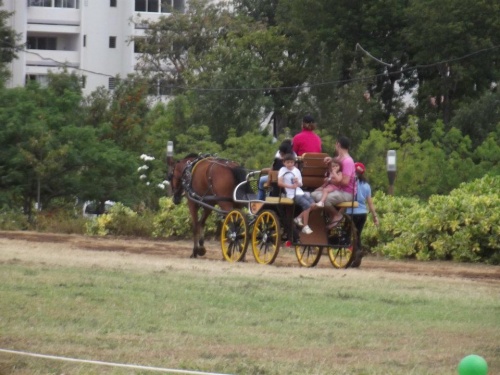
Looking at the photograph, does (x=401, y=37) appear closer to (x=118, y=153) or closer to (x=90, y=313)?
(x=118, y=153)

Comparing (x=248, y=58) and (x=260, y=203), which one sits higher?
(x=248, y=58)

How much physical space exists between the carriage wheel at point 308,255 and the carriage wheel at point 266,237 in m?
0.44

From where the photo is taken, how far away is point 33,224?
31.8 m

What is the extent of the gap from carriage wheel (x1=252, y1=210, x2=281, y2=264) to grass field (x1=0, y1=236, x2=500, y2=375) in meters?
2.57

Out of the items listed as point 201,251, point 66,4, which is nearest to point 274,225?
point 201,251

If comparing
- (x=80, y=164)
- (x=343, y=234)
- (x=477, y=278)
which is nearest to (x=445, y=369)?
(x=477, y=278)

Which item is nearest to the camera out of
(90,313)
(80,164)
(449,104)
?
(90,313)

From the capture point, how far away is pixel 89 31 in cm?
7694

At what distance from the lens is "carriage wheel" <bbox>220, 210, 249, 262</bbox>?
1984 cm

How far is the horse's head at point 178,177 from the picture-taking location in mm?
22584

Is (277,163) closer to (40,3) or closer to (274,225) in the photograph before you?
(274,225)

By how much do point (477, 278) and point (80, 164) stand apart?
19.0 metres

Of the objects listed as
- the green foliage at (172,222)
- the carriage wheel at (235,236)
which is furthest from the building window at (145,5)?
the carriage wheel at (235,236)

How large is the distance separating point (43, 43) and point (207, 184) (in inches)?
2332
